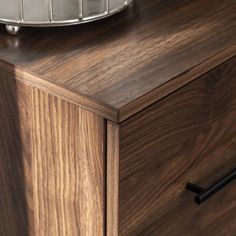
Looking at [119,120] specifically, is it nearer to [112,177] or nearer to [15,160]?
[112,177]

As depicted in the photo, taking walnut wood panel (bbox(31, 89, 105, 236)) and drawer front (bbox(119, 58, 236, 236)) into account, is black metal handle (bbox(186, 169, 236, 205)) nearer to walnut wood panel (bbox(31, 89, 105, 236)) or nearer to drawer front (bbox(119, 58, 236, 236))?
drawer front (bbox(119, 58, 236, 236))

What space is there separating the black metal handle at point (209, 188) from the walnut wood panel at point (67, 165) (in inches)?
4.8

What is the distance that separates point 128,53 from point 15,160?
0.17 m

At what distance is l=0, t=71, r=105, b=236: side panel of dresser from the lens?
2.27 ft

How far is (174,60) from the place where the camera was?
2.39 ft

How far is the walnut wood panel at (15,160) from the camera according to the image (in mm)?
741

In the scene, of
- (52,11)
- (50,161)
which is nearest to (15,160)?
(50,161)

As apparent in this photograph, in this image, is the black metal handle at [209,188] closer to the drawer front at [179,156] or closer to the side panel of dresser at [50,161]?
the drawer front at [179,156]

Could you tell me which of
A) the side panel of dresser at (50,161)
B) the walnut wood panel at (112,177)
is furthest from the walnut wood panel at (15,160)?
the walnut wood panel at (112,177)

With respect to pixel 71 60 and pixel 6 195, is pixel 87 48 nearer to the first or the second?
pixel 71 60

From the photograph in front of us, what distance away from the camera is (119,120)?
644 millimetres

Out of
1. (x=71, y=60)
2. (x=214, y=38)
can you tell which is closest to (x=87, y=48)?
(x=71, y=60)

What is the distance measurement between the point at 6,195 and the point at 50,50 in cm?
19

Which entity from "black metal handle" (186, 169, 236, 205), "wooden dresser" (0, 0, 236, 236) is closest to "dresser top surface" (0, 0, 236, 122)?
"wooden dresser" (0, 0, 236, 236)
